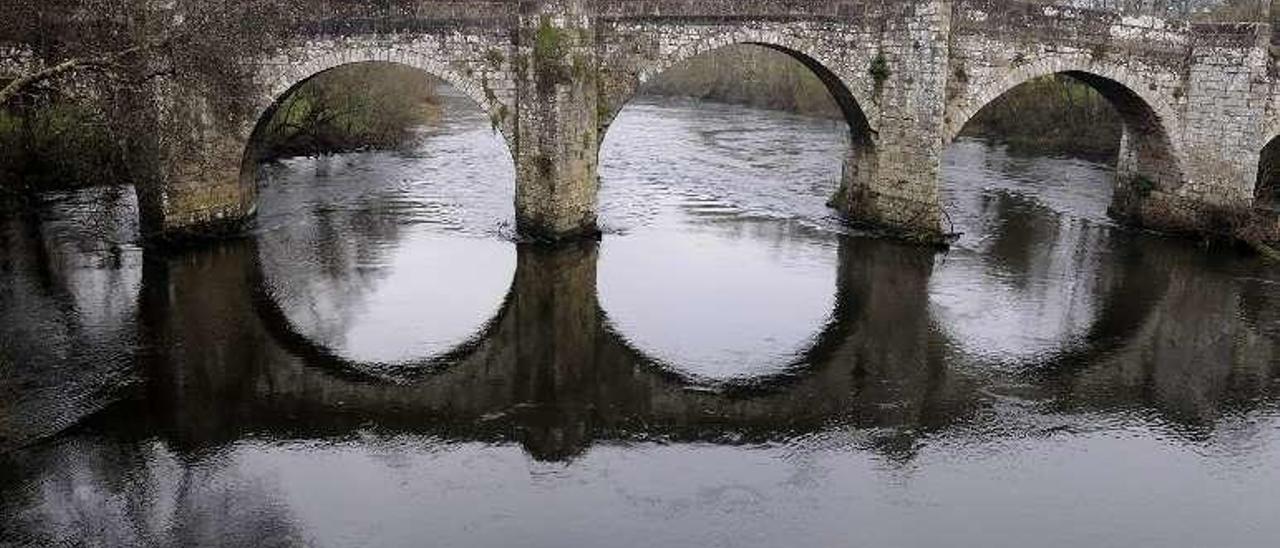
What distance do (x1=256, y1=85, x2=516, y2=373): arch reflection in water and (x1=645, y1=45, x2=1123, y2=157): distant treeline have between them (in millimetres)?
12842

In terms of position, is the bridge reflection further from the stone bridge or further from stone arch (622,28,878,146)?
stone arch (622,28,878,146)

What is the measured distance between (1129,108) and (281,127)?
2226 cm

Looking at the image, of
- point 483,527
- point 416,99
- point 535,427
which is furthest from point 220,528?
point 416,99

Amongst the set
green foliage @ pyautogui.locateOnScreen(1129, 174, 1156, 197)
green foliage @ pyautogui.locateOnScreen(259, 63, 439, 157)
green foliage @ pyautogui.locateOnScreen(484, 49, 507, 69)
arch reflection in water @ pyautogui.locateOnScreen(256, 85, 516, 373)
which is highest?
green foliage @ pyautogui.locateOnScreen(484, 49, 507, 69)

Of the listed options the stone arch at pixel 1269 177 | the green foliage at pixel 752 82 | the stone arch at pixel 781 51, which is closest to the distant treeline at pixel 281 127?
A: the stone arch at pixel 781 51

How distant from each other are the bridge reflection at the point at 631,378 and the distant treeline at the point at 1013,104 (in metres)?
16.6

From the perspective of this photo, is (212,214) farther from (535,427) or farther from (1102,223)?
(1102,223)

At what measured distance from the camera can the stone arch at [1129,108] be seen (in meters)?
22.3

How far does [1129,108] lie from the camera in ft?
78.6

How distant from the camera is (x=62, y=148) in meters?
24.9

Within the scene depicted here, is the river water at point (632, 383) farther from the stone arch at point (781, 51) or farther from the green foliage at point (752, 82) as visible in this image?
the green foliage at point (752, 82)

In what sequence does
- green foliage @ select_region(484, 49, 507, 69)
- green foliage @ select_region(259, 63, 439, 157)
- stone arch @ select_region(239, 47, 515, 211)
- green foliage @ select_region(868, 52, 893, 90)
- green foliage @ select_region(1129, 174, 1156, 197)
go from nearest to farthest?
stone arch @ select_region(239, 47, 515, 211), green foliage @ select_region(484, 49, 507, 69), green foliage @ select_region(868, 52, 893, 90), green foliage @ select_region(1129, 174, 1156, 197), green foliage @ select_region(259, 63, 439, 157)

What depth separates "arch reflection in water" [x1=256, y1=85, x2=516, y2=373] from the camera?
1714cm

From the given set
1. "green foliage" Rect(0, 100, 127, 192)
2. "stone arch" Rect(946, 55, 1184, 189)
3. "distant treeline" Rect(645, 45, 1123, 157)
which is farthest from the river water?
"distant treeline" Rect(645, 45, 1123, 157)
